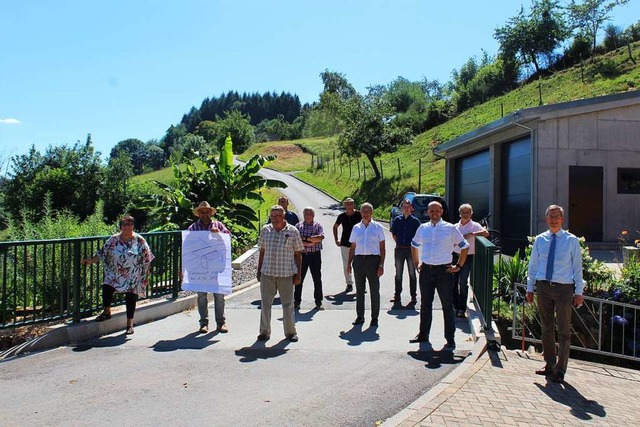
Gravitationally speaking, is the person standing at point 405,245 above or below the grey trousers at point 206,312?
above

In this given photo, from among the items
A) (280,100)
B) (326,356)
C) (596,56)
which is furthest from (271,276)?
(280,100)

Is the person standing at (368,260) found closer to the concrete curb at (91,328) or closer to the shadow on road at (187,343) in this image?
the shadow on road at (187,343)

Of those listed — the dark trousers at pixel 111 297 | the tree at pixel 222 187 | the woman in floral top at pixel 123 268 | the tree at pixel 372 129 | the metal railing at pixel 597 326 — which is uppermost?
the tree at pixel 372 129

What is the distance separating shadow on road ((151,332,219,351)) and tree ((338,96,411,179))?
102 ft

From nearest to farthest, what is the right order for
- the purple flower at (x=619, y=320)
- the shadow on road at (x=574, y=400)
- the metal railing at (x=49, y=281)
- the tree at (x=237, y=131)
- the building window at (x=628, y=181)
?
the shadow on road at (x=574, y=400)
the metal railing at (x=49, y=281)
the purple flower at (x=619, y=320)
the building window at (x=628, y=181)
the tree at (x=237, y=131)

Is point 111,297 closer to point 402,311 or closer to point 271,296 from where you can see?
point 271,296

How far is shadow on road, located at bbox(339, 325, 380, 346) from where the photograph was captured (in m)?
7.59

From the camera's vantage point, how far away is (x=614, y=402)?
18.4ft

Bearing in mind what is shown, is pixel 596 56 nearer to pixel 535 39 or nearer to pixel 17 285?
pixel 535 39

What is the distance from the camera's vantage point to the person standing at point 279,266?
7.48 meters

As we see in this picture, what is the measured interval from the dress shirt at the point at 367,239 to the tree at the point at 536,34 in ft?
182

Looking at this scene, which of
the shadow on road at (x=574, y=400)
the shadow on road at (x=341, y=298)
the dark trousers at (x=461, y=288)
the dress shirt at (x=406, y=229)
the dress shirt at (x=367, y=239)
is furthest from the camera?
the shadow on road at (x=341, y=298)

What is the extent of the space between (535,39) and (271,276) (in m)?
58.2

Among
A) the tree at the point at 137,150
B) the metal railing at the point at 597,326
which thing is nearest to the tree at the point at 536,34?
the metal railing at the point at 597,326
